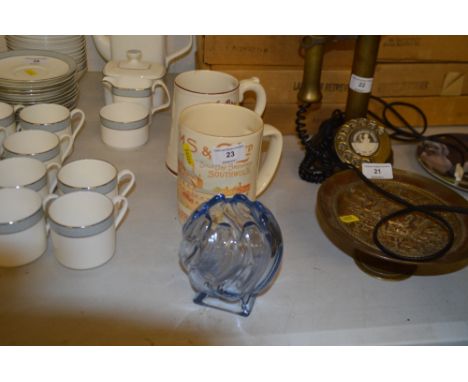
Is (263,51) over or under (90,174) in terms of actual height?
over

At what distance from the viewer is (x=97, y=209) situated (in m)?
0.64

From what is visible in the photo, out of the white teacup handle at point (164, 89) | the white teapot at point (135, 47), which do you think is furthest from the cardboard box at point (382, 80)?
the white teapot at point (135, 47)

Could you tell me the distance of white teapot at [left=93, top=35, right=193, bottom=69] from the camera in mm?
1032

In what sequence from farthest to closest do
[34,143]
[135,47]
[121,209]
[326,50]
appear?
[135,47], [326,50], [34,143], [121,209]

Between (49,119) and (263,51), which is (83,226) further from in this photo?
(263,51)

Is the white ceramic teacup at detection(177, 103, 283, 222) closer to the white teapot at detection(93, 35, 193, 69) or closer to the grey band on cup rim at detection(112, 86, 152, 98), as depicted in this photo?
the grey band on cup rim at detection(112, 86, 152, 98)

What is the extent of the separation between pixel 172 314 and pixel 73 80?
0.56 m

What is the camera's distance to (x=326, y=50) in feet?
2.91

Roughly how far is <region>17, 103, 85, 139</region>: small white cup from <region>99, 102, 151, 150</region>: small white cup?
0.04 m

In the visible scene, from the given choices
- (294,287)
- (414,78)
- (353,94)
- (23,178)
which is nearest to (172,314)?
(294,287)

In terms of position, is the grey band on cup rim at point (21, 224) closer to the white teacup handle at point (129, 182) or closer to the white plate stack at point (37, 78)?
the white teacup handle at point (129, 182)

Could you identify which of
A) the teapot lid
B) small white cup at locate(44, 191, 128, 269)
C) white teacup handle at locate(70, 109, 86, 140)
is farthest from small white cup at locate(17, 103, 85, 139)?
small white cup at locate(44, 191, 128, 269)

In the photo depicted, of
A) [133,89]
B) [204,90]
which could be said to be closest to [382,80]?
[204,90]

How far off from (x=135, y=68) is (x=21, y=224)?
47 centimetres
